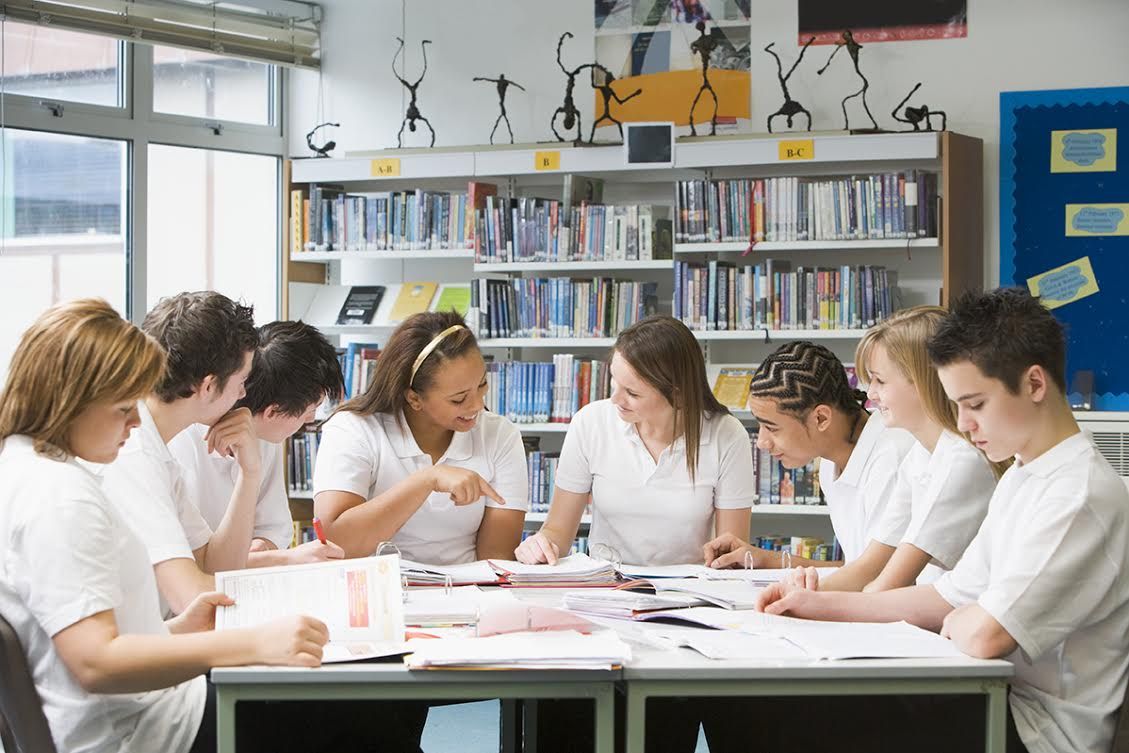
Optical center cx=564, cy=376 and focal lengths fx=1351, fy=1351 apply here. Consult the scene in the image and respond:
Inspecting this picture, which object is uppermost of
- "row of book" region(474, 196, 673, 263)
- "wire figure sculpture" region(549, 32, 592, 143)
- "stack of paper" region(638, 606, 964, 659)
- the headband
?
"wire figure sculpture" region(549, 32, 592, 143)

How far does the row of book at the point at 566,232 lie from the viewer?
Result: 547cm

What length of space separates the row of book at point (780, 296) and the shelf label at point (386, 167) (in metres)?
1.31

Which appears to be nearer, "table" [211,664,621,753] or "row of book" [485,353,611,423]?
"table" [211,664,621,753]

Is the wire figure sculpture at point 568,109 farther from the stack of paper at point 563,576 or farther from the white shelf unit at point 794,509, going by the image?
the stack of paper at point 563,576

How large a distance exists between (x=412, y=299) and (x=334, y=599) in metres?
3.83

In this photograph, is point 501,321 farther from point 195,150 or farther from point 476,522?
point 476,522

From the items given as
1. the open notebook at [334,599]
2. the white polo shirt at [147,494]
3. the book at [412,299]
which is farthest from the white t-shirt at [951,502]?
the book at [412,299]

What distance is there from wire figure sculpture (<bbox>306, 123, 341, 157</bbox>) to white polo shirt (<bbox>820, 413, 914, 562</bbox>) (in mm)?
3359

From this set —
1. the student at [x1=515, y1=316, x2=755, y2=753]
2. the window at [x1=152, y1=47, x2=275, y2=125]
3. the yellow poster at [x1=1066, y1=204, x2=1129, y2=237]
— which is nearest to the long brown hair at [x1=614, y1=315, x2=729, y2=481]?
the student at [x1=515, y1=316, x2=755, y2=753]

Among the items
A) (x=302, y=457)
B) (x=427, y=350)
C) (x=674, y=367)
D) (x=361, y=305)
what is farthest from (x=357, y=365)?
(x=674, y=367)

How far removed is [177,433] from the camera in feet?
8.83

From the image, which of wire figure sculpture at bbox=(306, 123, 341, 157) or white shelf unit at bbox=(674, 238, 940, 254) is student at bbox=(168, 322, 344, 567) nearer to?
white shelf unit at bbox=(674, 238, 940, 254)

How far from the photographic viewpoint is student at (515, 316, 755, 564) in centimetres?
340

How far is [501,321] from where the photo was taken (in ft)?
18.6
